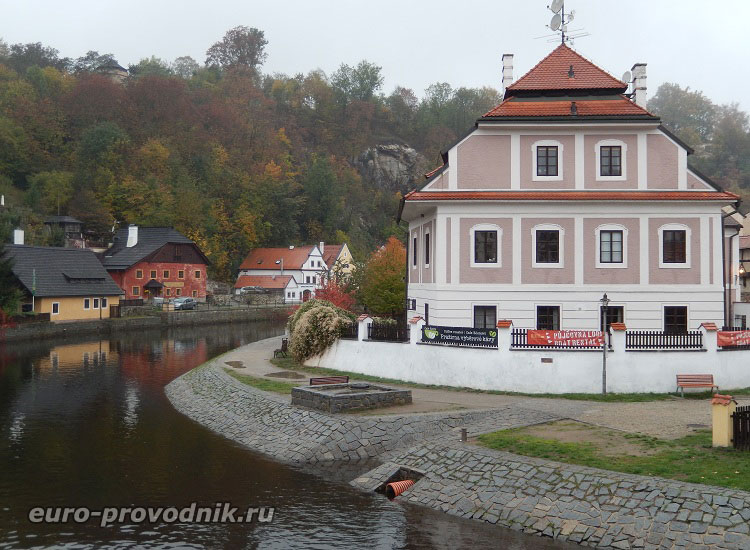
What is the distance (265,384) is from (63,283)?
129ft

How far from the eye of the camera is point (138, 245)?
73.9 meters

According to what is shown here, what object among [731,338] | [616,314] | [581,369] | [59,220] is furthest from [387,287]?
[59,220]

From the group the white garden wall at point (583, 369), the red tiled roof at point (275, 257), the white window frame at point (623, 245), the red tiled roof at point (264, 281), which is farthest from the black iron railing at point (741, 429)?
the red tiled roof at point (275, 257)

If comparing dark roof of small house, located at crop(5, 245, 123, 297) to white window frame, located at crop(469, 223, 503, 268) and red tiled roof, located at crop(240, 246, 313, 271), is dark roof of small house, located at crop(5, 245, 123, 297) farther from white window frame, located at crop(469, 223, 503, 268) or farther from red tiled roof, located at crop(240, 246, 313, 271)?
white window frame, located at crop(469, 223, 503, 268)

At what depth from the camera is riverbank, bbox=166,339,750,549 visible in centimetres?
1286

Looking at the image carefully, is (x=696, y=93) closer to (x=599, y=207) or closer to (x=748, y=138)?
(x=748, y=138)

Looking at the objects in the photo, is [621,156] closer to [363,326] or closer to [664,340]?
[664,340]

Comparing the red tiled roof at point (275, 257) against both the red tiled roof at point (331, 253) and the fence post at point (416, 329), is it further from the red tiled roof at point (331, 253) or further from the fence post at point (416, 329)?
the fence post at point (416, 329)

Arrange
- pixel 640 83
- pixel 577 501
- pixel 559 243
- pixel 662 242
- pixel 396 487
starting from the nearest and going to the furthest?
1. pixel 577 501
2. pixel 396 487
3. pixel 662 242
4. pixel 559 243
5. pixel 640 83

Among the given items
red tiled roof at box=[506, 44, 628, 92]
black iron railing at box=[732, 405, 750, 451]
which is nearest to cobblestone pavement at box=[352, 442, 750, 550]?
black iron railing at box=[732, 405, 750, 451]

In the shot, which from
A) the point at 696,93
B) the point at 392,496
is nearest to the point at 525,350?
the point at 392,496

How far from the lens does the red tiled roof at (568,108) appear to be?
1145 inches

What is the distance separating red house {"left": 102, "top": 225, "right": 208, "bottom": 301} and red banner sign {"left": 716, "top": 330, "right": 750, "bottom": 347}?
59.1m

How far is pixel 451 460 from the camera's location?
17281 mm
